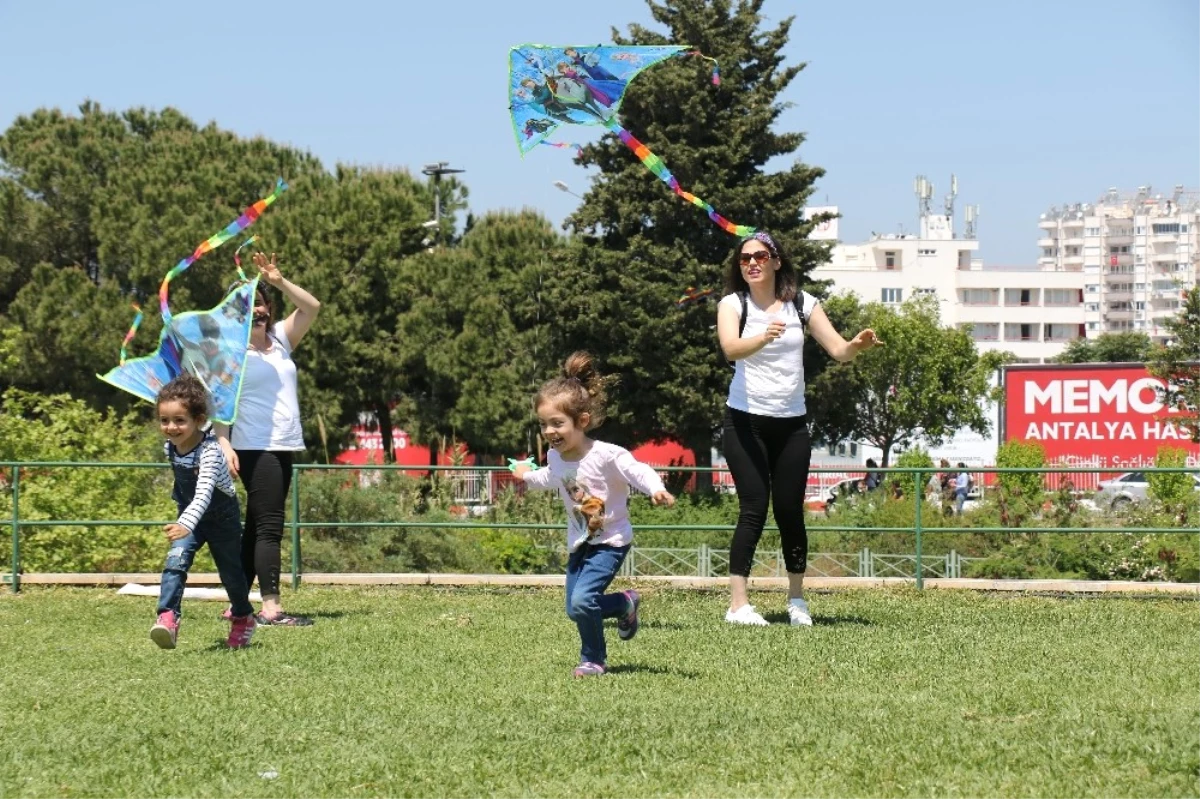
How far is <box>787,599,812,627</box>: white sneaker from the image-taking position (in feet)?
27.6

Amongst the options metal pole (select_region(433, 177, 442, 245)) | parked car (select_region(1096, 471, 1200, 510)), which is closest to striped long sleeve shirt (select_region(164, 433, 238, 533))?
parked car (select_region(1096, 471, 1200, 510))

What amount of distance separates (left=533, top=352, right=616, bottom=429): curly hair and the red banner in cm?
3927

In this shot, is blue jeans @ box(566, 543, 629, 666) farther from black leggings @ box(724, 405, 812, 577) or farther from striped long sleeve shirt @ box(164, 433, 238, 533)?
striped long sleeve shirt @ box(164, 433, 238, 533)

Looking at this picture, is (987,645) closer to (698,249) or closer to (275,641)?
(275,641)

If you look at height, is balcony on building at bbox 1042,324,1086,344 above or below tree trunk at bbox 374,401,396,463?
above

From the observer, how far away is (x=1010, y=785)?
443cm

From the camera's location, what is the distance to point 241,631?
7887mm

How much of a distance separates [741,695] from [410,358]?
1370 inches

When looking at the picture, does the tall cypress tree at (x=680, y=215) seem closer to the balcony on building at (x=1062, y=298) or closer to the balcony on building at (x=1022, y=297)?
the balcony on building at (x=1022, y=297)

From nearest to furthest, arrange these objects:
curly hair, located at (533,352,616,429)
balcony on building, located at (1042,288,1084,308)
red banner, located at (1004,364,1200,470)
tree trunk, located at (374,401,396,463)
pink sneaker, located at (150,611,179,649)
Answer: curly hair, located at (533,352,616,429) → pink sneaker, located at (150,611,179,649) → tree trunk, located at (374,401,396,463) → red banner, located at (1004,364,1200,470) → balcony on building, located at (1042,288,1084,308)

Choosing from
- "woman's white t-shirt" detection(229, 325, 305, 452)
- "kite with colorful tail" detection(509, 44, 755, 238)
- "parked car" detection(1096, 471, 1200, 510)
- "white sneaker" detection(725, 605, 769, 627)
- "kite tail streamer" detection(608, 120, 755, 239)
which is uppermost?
"kite with colorful tail" detection(509, 44, 755, 238)

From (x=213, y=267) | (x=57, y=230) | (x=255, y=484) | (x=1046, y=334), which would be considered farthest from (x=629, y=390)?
(x=1046, y=334)

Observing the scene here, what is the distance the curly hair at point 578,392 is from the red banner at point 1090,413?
3927 cm

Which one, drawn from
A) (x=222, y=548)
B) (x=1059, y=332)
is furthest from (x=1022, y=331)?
(x=222, y=548)
